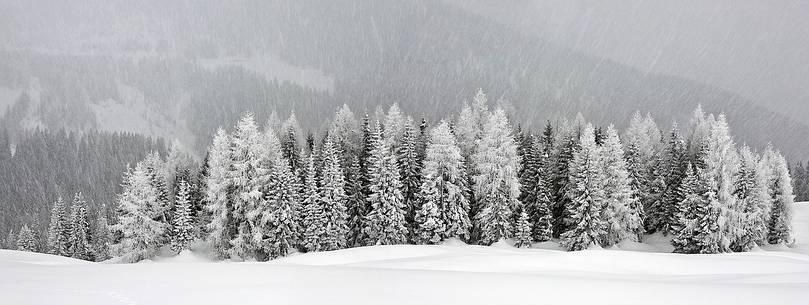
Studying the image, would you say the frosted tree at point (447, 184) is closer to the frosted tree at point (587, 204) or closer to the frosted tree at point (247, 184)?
the frosted tree at point (587, 204)

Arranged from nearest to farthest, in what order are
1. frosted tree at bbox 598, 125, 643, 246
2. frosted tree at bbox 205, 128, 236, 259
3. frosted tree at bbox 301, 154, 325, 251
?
frosted tree at bbox 205, 128, 236, 259 → frosted tree at bbox 301, 154, 325, 251 → frosted tree at bbox 598, 125, 643, 246

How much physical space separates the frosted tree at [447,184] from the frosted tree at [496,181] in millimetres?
1418

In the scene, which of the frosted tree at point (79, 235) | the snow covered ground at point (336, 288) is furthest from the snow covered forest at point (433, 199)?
the frosted tree at point (79, 235)

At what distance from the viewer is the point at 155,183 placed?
152 ft

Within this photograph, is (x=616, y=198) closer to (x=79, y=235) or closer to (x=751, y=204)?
(x=751, y=204)

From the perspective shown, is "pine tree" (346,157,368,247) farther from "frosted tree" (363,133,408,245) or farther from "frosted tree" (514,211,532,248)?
"frosted tree" (514,211,532,248)

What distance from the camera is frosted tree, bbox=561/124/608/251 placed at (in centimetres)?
4338

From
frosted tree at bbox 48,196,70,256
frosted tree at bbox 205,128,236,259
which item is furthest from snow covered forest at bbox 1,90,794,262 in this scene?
frosted tree at bbox 48,196,70,256

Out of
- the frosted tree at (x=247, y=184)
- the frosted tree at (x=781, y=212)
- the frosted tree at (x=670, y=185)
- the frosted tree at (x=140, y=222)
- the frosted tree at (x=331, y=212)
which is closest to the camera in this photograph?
the frosted tree at (x=247, y=184)

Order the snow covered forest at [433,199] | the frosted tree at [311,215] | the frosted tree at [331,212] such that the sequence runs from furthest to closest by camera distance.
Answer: the frosted tree at [331,212]
the frosted tree at [311,215]
the snow covered forest at [433,199]

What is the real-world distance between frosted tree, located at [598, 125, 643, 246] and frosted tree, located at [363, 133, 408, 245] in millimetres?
16769

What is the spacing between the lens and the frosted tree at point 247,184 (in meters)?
41.1

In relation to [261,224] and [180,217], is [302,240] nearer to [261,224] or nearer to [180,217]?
[261,224]

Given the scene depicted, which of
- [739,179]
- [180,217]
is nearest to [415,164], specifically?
[180,217]
